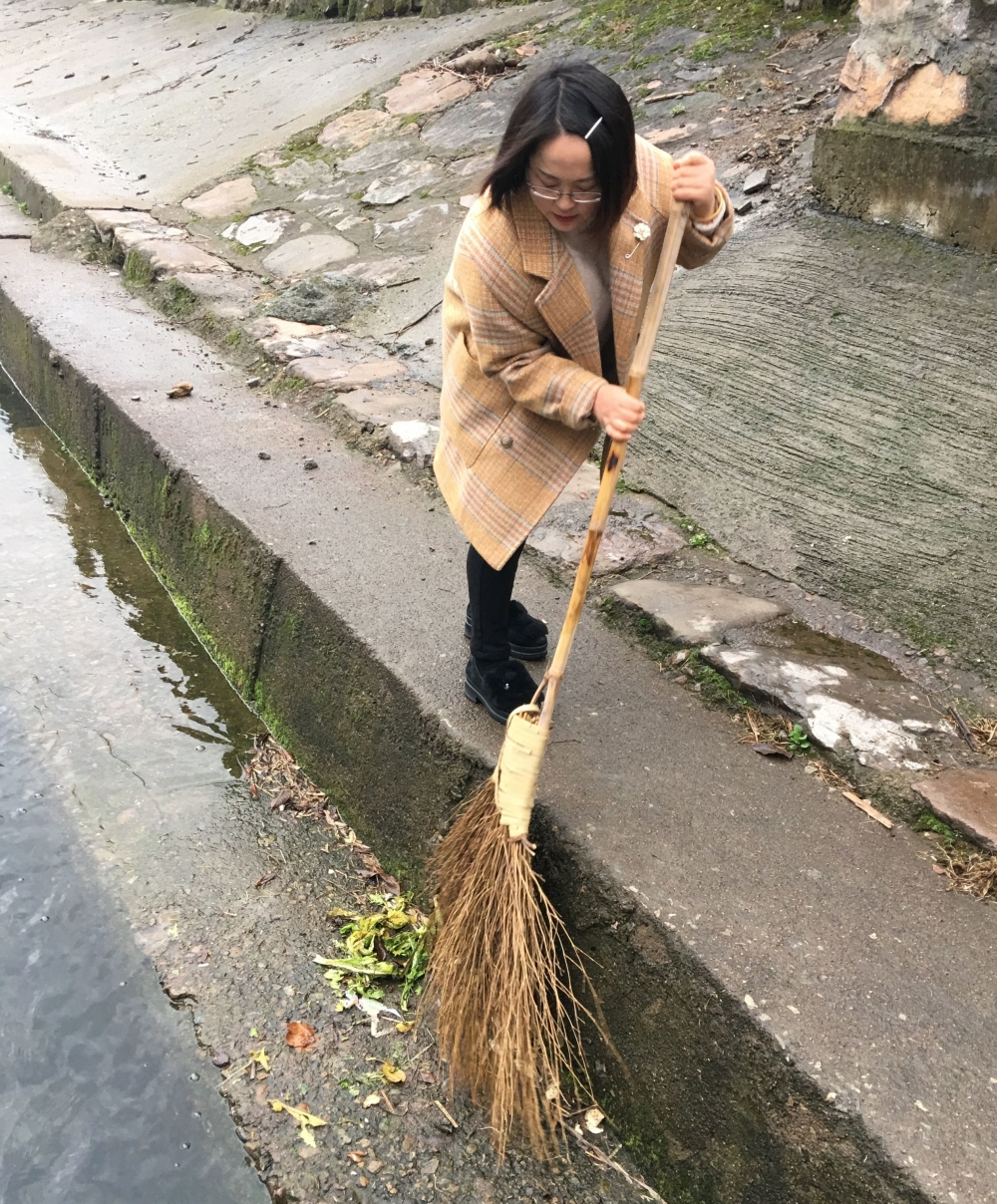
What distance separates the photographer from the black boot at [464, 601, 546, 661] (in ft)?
7.91

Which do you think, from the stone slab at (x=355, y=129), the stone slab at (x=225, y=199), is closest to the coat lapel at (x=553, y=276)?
the stone slab at (x=225, y=199)

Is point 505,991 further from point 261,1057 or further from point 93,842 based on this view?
point 93,842

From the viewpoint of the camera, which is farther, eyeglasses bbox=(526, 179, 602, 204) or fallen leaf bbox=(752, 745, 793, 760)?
fallen leaf bbox=(752, 745, 793, 760)

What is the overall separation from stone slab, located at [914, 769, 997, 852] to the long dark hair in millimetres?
1187

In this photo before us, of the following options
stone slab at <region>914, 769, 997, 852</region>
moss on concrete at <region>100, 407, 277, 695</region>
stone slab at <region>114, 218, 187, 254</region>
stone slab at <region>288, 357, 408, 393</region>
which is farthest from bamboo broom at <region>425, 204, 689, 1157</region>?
stone slab at <region>114, 218, 187, 254</region>

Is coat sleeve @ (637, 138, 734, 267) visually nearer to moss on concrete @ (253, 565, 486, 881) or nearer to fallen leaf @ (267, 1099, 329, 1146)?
moss on concrete @ (253, 565, 486, 881)

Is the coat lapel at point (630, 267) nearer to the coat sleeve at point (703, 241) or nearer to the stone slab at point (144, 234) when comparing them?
the coat sleeve at point (703, 241)

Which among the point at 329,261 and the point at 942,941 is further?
the point at 329,261

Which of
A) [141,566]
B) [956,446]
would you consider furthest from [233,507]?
[956,446]

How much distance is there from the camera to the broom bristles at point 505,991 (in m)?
1.78

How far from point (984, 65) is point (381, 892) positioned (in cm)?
241

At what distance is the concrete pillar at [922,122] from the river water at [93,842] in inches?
89.1

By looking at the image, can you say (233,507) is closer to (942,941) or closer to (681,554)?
(681,554)

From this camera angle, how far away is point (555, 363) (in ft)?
6.03
